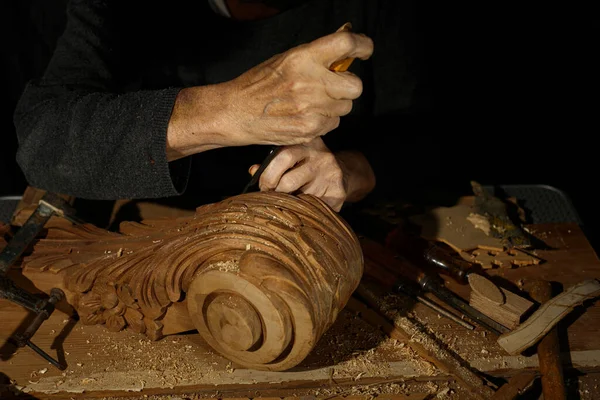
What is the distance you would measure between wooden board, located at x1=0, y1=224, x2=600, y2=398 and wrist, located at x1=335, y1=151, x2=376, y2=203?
0.42 metres

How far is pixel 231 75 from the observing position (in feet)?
7.61

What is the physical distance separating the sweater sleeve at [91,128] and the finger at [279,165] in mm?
278

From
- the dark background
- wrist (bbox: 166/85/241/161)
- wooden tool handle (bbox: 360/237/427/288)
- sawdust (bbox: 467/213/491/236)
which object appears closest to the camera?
wrist (bbox: 166/85/241/161)

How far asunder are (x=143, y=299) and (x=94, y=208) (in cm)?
94

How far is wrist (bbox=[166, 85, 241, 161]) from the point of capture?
5.33 feet

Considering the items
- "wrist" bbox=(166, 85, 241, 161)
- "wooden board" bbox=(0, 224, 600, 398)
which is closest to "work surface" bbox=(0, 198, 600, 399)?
"wooden board" bbox=(0, 224, 600, 398)

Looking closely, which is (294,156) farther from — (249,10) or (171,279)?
(249,10)

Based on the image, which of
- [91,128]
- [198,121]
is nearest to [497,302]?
[198,121]

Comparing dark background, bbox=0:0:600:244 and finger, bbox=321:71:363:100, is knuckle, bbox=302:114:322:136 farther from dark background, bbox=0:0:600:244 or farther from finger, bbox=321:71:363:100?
dark background, bbox=0:0:600:244

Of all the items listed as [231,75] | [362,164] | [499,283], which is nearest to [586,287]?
[499,283]

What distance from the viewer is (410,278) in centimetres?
200

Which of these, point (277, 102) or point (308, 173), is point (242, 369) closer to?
point (308, 173)

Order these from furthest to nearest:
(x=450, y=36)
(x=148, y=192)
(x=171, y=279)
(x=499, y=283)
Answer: (x=450, y=36) < (x=499, y=283) < (x=148, y=192) < (x=171, y=279)

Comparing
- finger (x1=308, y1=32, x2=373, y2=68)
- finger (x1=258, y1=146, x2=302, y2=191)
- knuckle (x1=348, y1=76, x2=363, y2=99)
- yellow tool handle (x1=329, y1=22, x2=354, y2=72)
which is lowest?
finger (x1=258, y1=146, x2=302, y2=191)
